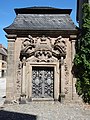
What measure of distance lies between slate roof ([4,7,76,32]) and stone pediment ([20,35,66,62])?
2.11ft

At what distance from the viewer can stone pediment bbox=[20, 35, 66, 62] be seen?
42.1 ft

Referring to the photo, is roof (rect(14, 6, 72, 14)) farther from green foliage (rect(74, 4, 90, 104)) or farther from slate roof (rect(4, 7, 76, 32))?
green foliage (rect(74, 4, 90, 104))

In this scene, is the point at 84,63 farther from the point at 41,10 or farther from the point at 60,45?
the point at 41,10

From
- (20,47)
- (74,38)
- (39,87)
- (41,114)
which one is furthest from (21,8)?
(41,114)

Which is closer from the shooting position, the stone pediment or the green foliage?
the green foliage

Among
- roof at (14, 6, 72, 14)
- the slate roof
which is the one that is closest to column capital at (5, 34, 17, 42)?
the slate roof

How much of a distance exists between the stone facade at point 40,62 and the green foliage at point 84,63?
334mm

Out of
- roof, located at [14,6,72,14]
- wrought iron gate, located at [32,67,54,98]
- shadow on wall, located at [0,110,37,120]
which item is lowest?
shadow on wall, located at [0,110,37,120]

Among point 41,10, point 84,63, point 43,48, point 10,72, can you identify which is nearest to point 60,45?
point 43,48

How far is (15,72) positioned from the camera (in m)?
12.9

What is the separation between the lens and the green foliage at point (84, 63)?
12570 mm

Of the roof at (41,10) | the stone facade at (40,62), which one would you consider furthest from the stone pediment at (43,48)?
the roof at (41,10)

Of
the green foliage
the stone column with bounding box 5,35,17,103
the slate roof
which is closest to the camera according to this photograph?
the green foliage

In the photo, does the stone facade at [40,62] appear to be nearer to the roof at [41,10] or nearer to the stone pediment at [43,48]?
the stone pediment at [43,48]
